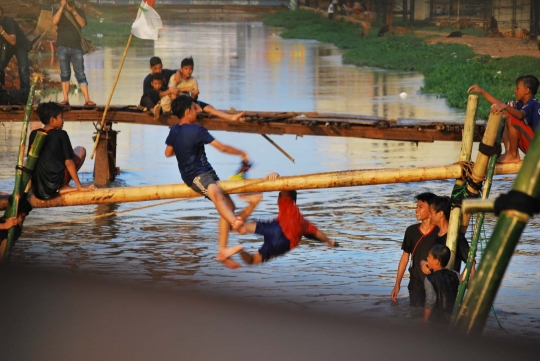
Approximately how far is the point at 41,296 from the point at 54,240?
7.76 metres

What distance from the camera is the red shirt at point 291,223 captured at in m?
8.30

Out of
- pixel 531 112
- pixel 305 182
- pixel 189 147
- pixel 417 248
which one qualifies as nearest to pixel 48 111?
pixel 189 147

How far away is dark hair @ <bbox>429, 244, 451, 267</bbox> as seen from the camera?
25.5ft

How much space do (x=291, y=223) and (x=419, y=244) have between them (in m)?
1.05

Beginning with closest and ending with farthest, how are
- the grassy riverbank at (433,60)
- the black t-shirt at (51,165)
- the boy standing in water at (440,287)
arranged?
the boy standing in water at (440,287) < the black t-shirt at (51,165) < the grassy riverbank at (433,60)

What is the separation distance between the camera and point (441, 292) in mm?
7621

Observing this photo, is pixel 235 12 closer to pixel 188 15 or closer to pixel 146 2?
pixel 188 15

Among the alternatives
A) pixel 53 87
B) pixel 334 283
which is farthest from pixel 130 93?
pixel 334 283

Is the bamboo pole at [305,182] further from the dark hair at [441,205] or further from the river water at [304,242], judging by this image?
the river water at [304,242]

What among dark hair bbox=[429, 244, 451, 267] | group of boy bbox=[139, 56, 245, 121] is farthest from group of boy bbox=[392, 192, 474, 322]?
group of boy bbox=[139, 56, 245, 121]

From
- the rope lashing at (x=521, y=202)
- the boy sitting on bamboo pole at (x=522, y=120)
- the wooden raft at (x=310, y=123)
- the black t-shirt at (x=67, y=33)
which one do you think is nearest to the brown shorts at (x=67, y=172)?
the boy sitting on bamboo pole at (x=522, y=120)

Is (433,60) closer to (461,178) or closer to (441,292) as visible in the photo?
(461,178)

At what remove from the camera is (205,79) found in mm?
29719

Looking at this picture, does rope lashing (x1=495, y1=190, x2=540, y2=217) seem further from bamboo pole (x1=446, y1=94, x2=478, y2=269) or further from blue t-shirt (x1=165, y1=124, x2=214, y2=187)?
blue t-shirt (x1=165, y1=124, x2=214, y2=187)
